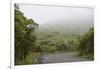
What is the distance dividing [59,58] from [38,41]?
0.37 metres

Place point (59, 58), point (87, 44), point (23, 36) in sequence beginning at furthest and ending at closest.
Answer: point (87, 44), point (59, 58), point (23, 36)

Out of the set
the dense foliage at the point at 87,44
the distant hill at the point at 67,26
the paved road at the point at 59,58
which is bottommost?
the paved road at the point at 59,58

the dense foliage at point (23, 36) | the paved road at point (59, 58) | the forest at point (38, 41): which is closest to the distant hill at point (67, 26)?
the forest at point (38, 41)

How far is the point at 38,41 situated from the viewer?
7.91 ft

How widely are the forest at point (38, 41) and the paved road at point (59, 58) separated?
0.17 feet

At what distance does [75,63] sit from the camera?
2553 millimetres

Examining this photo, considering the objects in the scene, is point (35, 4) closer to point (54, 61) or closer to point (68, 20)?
point (68, 20)

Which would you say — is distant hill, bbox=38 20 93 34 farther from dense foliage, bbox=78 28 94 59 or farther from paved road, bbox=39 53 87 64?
paved road, bbox=39 53 87 64

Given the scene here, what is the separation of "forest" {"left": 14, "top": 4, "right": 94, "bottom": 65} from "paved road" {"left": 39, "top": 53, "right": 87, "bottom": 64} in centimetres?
5

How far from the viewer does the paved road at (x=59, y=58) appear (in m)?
2.43

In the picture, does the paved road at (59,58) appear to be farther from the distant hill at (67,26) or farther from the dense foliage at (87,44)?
the distant hill at (67,26)

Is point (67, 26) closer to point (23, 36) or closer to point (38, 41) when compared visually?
point (38, 41)

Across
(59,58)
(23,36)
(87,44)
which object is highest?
(23,36)

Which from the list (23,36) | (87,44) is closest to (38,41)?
(23,36)
